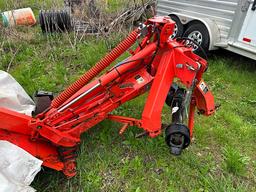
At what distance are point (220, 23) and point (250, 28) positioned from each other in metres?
0.64

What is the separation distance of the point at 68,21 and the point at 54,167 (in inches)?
169

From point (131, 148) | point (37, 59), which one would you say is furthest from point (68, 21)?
point (131, 148)

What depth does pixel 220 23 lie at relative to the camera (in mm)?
5711

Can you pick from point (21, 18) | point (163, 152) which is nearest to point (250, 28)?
point (163, 152)

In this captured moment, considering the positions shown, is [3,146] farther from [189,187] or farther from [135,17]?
[135,17]

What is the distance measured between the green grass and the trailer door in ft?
2.08

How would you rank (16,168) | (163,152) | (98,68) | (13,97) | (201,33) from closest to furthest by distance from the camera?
(16,168), (98,68), (13,97), (163,152), (201,33)

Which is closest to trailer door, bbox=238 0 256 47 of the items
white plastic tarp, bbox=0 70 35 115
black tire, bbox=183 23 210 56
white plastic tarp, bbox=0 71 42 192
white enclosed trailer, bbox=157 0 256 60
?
white enclosed trailer, bbox=157 0 256 60

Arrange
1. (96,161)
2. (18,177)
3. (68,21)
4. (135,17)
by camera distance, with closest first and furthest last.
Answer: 1. (18,177)
2. (96,161)
3. (68,21)
4. (135,17)

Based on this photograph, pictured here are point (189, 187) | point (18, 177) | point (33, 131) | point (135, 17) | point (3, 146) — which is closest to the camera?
point (18, 177)

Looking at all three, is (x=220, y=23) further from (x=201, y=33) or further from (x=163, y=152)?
(x=163, y=152)

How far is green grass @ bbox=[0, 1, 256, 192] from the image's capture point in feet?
10.2

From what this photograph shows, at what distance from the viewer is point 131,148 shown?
352 cm

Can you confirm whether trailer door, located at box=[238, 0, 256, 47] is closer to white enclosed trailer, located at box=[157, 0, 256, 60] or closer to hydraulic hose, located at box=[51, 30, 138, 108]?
white enclosed trailer, located at box=[157, 0, 256, 60]
